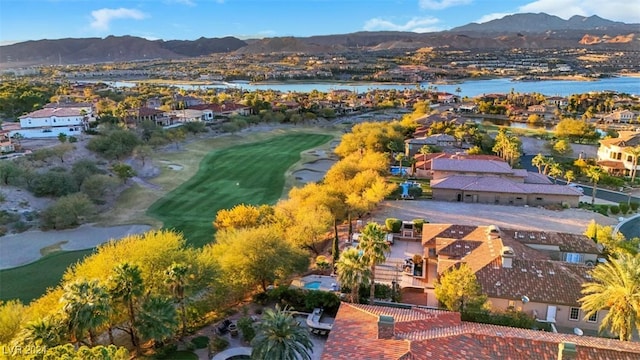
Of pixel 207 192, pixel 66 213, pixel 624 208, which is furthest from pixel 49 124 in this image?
A: pixel 624 208

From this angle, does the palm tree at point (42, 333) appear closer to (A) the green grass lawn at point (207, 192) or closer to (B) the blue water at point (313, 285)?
(B) the blue water at point (313, 285)

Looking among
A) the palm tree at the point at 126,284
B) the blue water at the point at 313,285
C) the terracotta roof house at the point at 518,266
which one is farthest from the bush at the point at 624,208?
the palm tree at the point at 126,284

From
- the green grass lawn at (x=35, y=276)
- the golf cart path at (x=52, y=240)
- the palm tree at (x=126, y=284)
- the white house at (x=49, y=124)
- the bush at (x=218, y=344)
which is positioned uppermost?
the white house at (x=49, y=124)

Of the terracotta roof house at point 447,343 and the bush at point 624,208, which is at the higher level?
the terracotta roof house at point 447,343

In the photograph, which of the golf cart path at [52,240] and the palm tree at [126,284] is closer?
the palm tree at [126,284]

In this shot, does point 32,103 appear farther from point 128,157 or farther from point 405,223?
point 405,223

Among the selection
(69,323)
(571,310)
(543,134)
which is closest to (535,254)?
(571,310)

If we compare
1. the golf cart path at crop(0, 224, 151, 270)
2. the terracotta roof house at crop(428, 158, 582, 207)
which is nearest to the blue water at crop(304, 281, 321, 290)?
the golf cart path at crop(0, 224, 151, 270)

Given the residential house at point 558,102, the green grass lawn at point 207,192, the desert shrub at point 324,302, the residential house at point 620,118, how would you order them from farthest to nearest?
the residential house at point 558,102, the residential house at point 620,118, the green grass lawn at point 207,192, the desert shrub at point 324,302

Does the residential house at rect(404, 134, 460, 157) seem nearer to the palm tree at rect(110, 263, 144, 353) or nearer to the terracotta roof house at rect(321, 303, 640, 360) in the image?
the terracotta roof house at rect(321, 303, 640, 360)
